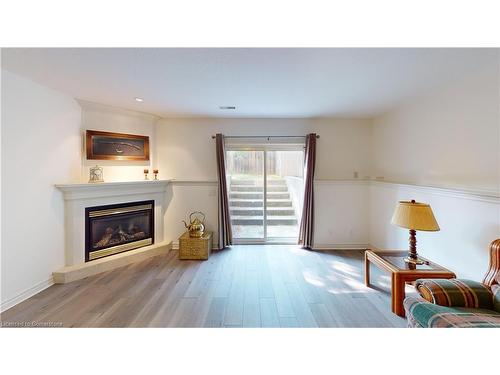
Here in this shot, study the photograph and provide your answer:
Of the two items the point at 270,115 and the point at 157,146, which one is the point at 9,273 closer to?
the point at 157,146

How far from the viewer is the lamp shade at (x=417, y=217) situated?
2230 millimetres

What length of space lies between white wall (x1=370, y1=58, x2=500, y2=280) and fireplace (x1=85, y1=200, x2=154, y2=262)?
13.3ft

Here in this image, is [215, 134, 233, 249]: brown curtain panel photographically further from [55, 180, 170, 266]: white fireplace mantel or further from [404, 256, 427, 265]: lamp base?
[404, 256, 427, 265]: lamp base

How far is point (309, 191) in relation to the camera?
4027 mm

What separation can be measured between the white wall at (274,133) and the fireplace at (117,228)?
1.32ft

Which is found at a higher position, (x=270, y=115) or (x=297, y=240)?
(x=270, y=115)

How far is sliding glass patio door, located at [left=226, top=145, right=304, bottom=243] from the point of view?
4273mm

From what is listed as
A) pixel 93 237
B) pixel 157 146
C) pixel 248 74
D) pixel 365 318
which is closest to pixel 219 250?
pixel 93 237

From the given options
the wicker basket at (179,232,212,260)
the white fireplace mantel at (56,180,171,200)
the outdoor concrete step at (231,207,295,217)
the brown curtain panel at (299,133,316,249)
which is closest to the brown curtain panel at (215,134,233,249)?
the outdoor concrete step at (231,207,295,217)

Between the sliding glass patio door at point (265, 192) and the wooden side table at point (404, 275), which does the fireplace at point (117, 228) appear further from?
the wooden side table at point (404, 275)

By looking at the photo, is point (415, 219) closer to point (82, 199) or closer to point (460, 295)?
point (460, 295)

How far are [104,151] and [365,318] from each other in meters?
4.02

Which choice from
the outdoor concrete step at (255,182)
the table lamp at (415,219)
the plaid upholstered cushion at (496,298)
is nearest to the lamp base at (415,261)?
the table lamp at (415,219)

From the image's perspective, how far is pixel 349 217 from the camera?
414 cm
